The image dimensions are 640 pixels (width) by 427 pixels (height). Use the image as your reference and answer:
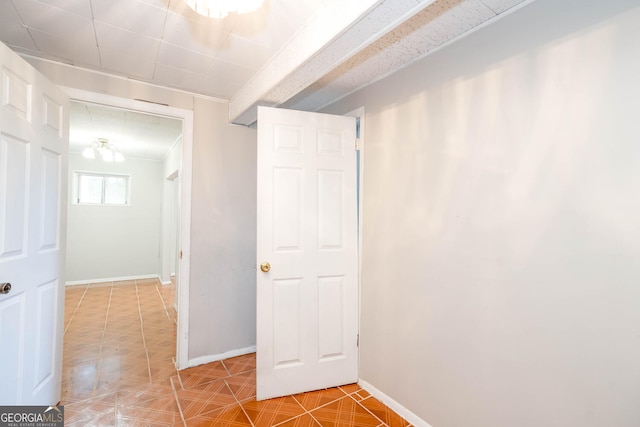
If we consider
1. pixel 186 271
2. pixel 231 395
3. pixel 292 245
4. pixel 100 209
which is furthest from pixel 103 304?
pixel 292 245

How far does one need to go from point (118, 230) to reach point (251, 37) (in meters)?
5.46

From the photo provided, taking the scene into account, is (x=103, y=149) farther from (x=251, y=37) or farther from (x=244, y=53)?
(x=251, y=37)

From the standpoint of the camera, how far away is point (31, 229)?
5.31 ft

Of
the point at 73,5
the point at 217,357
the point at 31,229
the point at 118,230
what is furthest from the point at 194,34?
the point at 118,230

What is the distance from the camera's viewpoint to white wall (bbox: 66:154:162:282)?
17.4 ft

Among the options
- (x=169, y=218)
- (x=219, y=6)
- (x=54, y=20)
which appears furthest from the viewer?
(x=169, y=218)

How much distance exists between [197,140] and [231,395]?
206 centimetres

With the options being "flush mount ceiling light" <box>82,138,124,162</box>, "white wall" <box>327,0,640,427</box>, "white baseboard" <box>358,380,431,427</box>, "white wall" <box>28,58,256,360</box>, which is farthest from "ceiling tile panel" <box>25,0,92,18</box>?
"flush mount ceiling light" <box>82,138,124,162</box>

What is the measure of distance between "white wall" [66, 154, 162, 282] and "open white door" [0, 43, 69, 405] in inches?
168

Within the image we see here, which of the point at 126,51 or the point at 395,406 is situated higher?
the point at 126,51

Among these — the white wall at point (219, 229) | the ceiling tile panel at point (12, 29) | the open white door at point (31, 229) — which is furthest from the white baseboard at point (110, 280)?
the ceiling tile panel at point (12, 29)

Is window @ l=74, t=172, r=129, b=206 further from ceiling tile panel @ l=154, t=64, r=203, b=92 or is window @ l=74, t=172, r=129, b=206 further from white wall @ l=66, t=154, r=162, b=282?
ceiling tile panel @ l=154, t=64, r=203, b=92

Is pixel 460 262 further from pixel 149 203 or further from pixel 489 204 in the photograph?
pixel 149 203

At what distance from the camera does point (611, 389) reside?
107 centimetres
